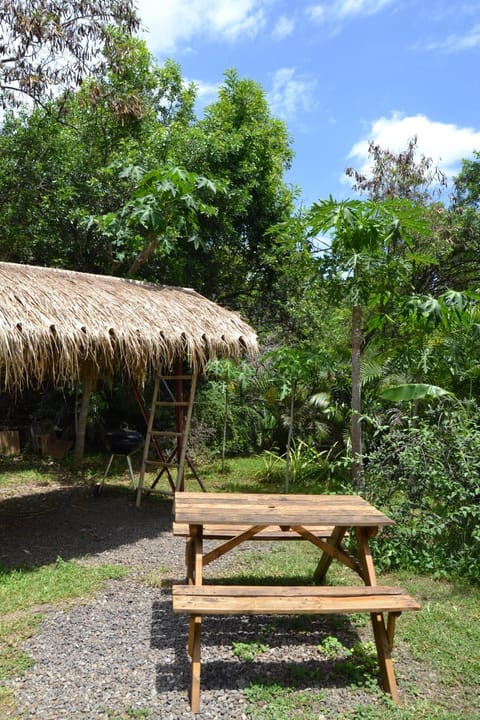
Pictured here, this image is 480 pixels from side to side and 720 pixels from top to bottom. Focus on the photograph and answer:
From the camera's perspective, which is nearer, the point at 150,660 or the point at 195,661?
the point at 195,661

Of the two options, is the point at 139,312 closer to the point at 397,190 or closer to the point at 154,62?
the point at 154,62

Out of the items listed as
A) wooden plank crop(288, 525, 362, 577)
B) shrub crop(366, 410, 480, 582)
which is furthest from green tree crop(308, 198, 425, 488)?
wooden plank crop(288, 525, 362, 577)

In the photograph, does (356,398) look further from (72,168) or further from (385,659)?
(72,168)

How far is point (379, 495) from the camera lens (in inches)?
213

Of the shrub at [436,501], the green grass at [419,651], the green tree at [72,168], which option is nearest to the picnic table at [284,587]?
the green grass at [419,651]

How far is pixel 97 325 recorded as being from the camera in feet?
17.9

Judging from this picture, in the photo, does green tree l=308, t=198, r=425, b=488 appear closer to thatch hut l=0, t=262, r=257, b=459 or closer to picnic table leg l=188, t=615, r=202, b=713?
thatch hut l=0, t=262, r=257, b=459

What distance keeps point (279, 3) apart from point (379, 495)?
675 cm

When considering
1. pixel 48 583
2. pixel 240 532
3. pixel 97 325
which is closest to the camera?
pixel 240 532

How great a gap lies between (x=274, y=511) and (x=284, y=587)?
45 cm

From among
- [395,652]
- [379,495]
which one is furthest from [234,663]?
[379,495]

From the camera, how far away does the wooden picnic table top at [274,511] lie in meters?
3.34

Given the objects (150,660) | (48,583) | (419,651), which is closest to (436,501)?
(419,651)

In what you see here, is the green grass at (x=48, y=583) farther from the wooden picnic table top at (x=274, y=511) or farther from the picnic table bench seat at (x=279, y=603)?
the picnic table bench seat at (x=279, y=603)
